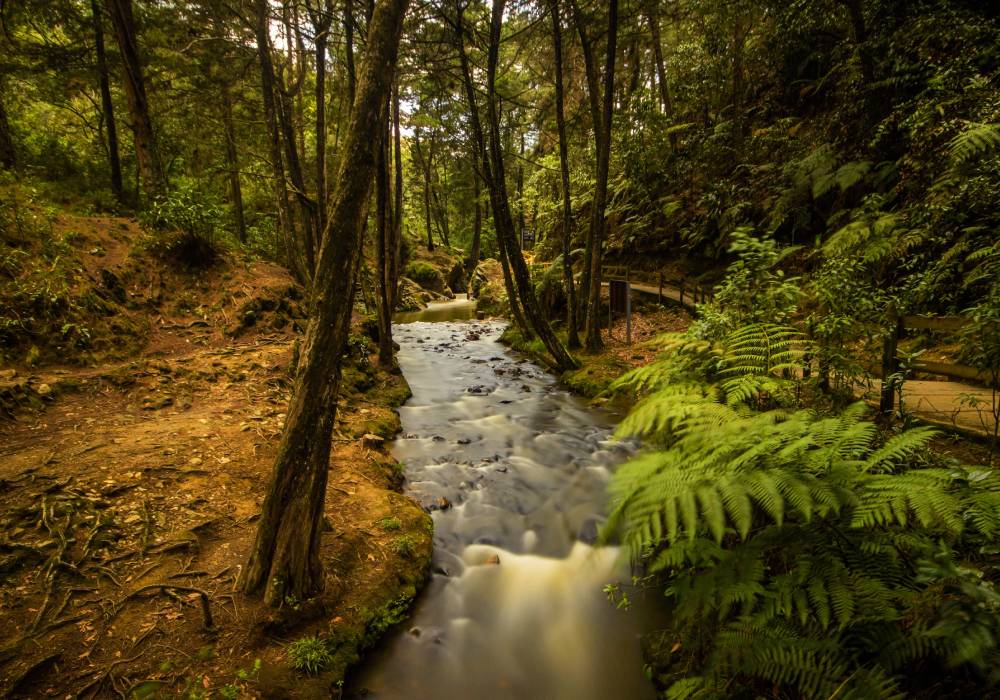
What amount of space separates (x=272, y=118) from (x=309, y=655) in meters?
11.4

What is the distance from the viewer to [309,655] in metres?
2.90

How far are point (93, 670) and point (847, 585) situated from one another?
13.5 ft

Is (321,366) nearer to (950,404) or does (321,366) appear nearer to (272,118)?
(950,404)

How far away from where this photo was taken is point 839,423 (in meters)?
2.36

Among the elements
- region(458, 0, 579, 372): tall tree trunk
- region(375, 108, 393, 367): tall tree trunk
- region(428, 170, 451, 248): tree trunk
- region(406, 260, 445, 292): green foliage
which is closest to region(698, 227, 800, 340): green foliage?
region(458, 0, 579, 372): tall tree trunk

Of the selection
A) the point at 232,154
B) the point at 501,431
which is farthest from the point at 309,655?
the point at 232,154

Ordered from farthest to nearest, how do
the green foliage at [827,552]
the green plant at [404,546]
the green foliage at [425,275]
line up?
the green foliage at [425,275] → the green plant at [404,546] → the green foliage at [827,552]

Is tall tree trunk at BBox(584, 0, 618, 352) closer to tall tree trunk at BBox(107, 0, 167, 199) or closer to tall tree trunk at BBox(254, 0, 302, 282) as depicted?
tall tree trunk at BBox(254, 0, 302, 282)

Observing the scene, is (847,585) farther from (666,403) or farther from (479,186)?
(479,186)

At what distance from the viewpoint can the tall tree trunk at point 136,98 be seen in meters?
8.71

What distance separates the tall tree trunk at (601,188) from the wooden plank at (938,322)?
5.87 m

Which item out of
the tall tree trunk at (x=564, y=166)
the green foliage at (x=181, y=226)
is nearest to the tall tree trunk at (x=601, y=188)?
the tall tree trunk at (x=564, y=166)

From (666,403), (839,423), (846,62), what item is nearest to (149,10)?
(666,403)

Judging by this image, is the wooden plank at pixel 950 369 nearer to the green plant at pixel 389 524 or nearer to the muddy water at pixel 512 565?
the muddy water at pixel 512 565
